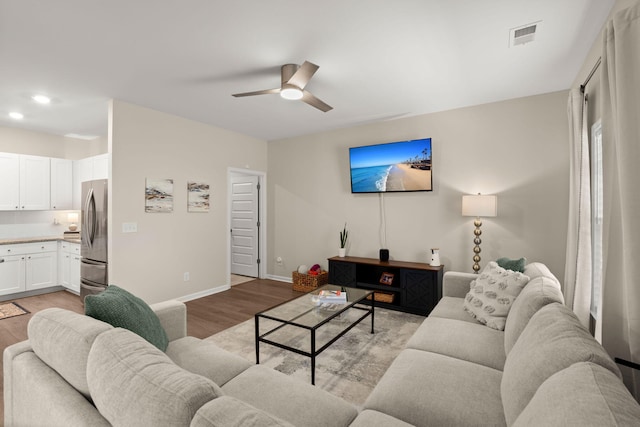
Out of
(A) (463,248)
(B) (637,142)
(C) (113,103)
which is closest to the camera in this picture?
(B) (637,142)

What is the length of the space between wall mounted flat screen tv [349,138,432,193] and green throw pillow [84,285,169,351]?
11.6 ft

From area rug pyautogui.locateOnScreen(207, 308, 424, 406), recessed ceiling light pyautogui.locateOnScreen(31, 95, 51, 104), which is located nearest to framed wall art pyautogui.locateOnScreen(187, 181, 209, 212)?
recessed ceiling light pyautogui.locateOnScreen(31, 95, 51, 104)

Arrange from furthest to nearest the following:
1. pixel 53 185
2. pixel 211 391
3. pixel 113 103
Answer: pixel 53 185 < pixel 113 103 < pixel 211 391

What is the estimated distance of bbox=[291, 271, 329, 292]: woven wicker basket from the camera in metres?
4.95

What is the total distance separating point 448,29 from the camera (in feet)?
7.56

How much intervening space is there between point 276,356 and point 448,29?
3.01 meters

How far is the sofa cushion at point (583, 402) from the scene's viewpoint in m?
0.74

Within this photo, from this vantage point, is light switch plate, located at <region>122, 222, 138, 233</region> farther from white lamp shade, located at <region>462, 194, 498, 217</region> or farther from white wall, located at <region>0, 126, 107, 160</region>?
white lamp shade, located at <region>462, 194, 498, 217</region>

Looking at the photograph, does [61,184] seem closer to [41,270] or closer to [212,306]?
[41,270]

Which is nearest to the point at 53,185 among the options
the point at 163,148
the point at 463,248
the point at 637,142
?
the point at 163,148

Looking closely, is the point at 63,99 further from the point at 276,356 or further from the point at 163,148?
the point at 276,356

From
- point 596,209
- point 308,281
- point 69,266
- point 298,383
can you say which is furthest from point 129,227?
point 596,209

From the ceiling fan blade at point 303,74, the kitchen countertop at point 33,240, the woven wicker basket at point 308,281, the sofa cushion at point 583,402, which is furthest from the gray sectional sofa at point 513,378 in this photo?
the kitchen countertop at point 33,240

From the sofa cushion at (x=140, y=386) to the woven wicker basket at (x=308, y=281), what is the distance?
13.0 ft
